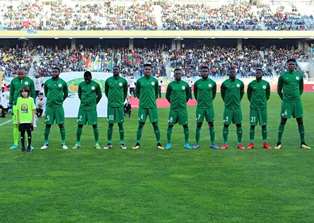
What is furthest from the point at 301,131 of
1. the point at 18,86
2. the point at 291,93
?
the point at 18,86

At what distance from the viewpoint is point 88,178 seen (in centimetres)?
1212

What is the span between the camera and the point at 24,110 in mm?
15789

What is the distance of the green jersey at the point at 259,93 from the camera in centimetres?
1628

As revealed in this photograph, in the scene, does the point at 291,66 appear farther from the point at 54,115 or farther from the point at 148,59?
the point at 148,59

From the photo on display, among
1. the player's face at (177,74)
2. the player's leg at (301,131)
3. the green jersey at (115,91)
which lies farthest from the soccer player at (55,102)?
the player's leg at (301,131)

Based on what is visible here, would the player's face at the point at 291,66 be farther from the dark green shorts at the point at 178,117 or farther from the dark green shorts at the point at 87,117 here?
the dark green shorts at the point at 87,117

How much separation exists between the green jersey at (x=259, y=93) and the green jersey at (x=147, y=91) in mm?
2319

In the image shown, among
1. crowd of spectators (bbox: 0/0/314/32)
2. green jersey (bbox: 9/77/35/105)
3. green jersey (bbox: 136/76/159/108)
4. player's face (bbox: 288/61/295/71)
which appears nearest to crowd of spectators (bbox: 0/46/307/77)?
crowd of spectators (bbox: 0/0/314/32)

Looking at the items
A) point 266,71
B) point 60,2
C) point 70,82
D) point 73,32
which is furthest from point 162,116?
point 60,2

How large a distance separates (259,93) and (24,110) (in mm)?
5586

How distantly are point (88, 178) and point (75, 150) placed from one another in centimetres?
396

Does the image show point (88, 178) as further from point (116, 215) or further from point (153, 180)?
point (116, 215)

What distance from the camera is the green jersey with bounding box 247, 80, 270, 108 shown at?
53.4 ft

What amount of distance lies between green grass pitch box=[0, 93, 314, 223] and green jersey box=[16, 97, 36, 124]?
82 centimetres
